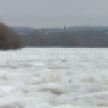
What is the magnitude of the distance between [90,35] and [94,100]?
3507 cm

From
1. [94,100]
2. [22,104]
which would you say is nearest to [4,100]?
[22,104]

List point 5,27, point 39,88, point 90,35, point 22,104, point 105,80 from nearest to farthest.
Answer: point 22,104 → point 39,88 → point 105,80 → point 5,27 → point 90,35

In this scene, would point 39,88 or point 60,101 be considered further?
point 39,88

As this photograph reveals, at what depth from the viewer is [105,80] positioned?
3861 millimetres

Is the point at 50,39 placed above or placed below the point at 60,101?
above

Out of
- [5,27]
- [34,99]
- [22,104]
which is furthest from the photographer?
[5,27]

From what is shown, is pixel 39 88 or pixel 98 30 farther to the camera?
pixel 98 30

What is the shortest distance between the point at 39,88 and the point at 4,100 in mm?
804

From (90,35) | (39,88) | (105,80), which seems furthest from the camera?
(90,35)

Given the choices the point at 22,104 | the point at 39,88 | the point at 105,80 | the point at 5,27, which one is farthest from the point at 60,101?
the point at 5,27

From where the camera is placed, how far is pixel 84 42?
37.6m

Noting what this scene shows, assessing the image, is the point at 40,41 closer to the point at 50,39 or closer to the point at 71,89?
the point at 50,39

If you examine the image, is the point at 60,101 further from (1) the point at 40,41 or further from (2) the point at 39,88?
(1) the point at 40,41

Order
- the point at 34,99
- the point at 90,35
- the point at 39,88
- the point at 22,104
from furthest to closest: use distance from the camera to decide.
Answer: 1. the point at 90,35
2. the point at 39,88
3. the point at 34,99
4. the point at 22,104
